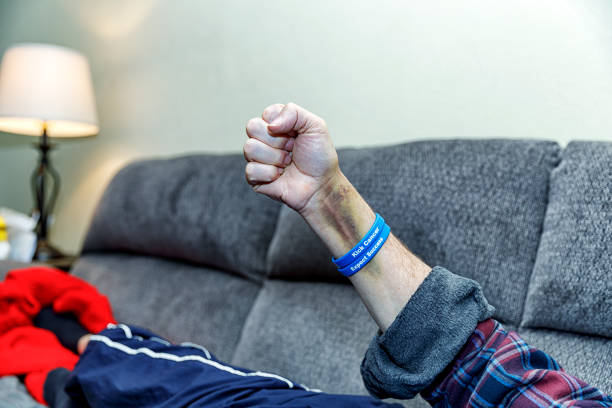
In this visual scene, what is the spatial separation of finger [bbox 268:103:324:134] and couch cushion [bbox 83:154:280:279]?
615 mm

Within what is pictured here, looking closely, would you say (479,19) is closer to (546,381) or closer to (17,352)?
(546,381)

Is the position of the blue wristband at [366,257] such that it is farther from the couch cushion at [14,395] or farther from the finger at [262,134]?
the couch cushion at [14,395]

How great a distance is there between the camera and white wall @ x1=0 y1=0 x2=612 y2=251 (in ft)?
3.63

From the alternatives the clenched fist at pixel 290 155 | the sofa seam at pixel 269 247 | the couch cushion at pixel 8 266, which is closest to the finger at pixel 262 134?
the clenched fist at pixel 290 155

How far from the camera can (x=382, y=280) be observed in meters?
0.70

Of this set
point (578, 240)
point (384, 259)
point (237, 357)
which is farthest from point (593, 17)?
point (237, 357)

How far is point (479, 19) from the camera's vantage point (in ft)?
3.97

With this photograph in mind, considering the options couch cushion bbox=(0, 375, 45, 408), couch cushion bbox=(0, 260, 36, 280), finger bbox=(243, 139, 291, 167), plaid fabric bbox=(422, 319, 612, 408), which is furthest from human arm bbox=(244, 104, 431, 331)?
couch cushion bbox=(0, 260, 36, 280)

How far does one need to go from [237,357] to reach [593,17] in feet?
3.39

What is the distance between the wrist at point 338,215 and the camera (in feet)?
2.34

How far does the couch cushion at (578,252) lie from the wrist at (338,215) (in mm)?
309

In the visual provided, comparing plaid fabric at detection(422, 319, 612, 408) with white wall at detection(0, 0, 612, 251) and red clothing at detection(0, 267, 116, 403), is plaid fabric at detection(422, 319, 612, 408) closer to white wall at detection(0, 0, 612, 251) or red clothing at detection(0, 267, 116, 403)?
white wall at detection(0, 0, 612, 251)

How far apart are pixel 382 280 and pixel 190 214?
81cm

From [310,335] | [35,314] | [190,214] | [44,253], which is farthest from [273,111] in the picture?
[44,253]
